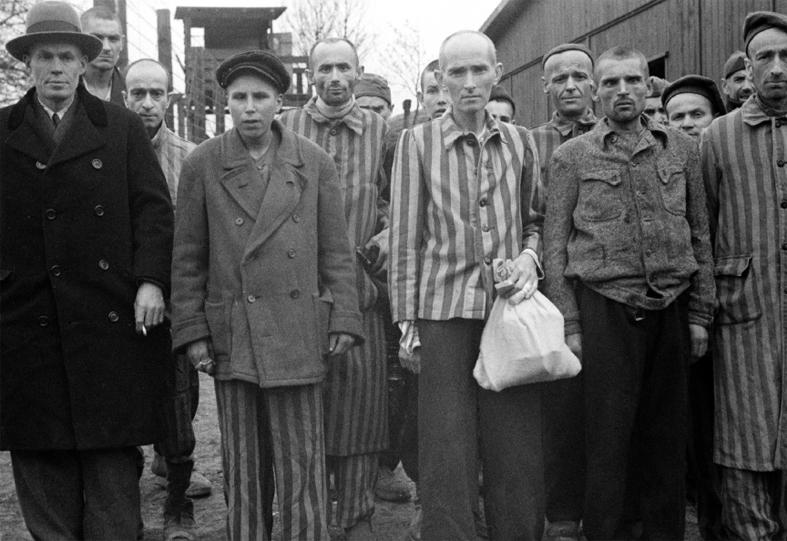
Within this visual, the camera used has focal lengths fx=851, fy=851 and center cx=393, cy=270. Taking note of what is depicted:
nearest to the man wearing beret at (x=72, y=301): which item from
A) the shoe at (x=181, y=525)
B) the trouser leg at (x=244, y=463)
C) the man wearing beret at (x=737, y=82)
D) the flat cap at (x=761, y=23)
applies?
the trouser leg at (x=244, y=463)

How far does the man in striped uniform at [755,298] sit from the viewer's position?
3.65 meters

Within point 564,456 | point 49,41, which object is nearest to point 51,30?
point 49,41

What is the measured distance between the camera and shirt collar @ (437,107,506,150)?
3.56m

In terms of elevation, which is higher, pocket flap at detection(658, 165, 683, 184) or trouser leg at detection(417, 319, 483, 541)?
pocket flap at detection(658, 165, 683, 184)

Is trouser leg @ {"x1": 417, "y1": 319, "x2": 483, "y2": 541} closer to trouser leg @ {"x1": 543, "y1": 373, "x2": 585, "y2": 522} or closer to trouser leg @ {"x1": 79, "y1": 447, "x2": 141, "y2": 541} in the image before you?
trouser leg @ {"x1": 543, "y1": 373, "x2": 585, "y2": 522}

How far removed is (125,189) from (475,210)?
1.44 m

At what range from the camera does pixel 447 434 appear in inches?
134

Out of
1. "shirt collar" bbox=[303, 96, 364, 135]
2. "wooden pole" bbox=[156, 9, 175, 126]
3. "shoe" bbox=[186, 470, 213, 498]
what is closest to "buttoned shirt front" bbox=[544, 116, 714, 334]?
"shirt collar" bbox=[303, 96, 364, 135]

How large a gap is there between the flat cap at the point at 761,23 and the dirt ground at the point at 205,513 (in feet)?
7.92

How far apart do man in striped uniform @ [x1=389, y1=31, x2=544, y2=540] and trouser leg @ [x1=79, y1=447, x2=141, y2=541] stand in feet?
3.92

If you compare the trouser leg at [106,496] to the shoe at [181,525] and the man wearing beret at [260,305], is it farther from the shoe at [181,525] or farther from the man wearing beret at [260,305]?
the shoe at [181,525]

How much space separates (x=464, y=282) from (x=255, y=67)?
1225 millimetres

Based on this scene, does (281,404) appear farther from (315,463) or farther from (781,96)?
(781,96)

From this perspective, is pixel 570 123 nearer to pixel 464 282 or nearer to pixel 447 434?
pixel 464 282
